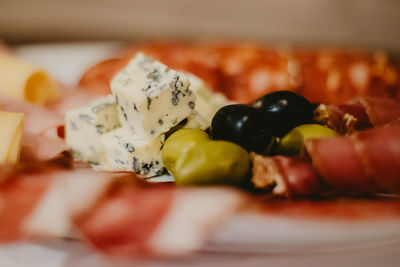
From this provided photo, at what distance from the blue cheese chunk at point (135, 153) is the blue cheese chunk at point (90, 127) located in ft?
0.15

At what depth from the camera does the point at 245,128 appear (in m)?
0.47

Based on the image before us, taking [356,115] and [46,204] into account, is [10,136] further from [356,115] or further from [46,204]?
[356,115]

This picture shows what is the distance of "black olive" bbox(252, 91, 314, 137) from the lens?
0.53 metres

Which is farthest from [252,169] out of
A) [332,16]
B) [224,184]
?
[332,16]

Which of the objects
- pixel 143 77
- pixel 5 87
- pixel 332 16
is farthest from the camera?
pixel 332 16

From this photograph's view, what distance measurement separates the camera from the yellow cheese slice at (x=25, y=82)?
30.9 inches

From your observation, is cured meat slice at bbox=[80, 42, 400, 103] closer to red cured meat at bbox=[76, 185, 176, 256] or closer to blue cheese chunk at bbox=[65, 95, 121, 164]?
blue cheese chunk at bbox=[65, 95, 121, 164]

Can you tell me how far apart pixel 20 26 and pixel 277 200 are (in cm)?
150

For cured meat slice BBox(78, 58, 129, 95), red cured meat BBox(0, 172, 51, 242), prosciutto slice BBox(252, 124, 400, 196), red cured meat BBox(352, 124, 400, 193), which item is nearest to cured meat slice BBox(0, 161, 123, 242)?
red cured meat BBox(0, 172, 51, 242)

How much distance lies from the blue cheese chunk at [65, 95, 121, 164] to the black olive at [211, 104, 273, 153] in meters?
0.22

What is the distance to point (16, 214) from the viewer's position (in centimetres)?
40

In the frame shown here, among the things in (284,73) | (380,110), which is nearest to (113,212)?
(380,110)

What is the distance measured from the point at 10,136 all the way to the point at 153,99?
23 cm

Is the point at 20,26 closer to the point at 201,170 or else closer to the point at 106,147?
the point at 106,147
